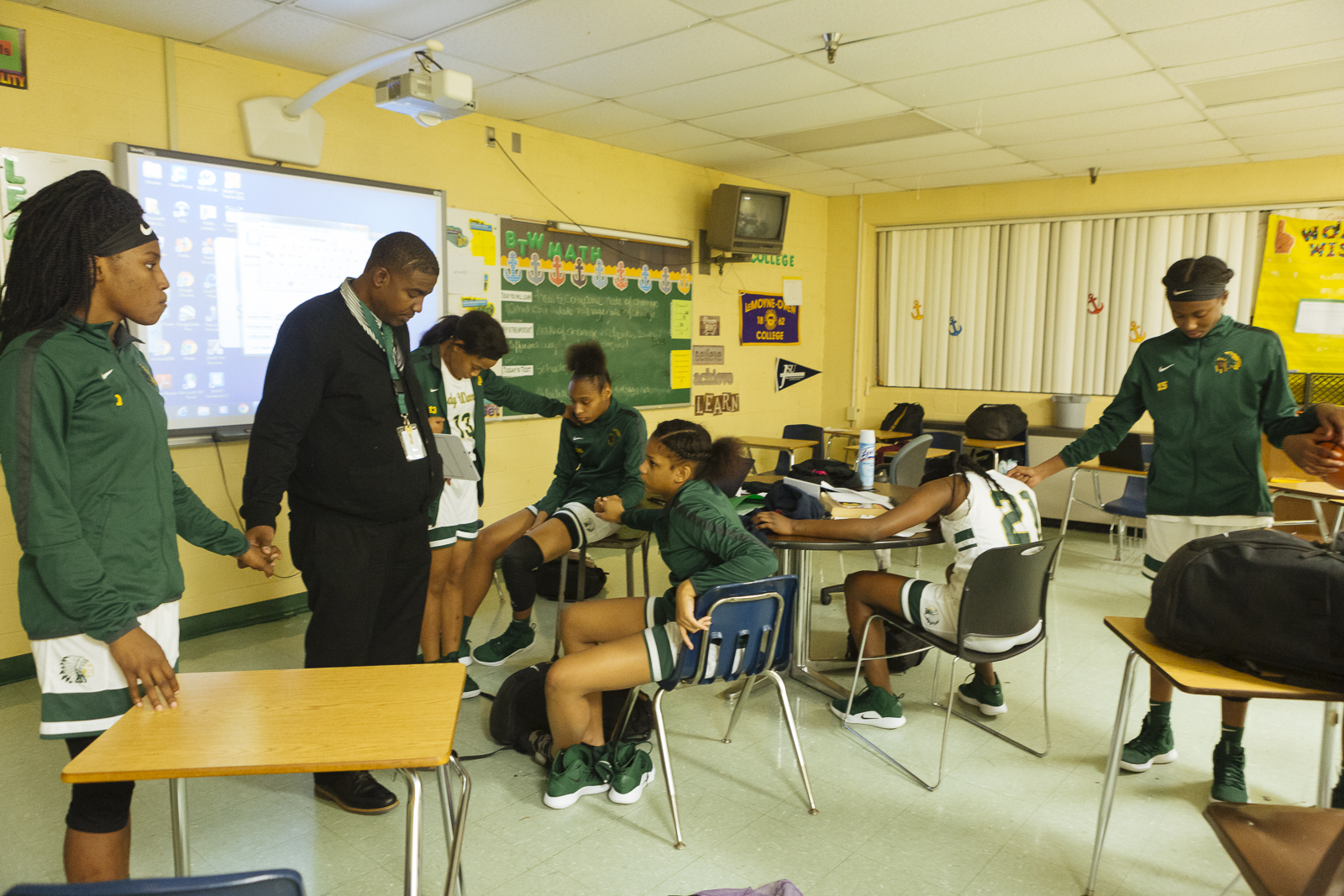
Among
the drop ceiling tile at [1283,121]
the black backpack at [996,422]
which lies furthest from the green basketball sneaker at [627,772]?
the drop ceiling tile at [1283,121]

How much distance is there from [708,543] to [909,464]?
2781 millimetres

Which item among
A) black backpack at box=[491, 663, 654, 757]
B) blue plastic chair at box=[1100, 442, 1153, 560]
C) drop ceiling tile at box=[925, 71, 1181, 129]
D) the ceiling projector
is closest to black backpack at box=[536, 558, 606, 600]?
black backpack at box=[491, 663, 654, 757]

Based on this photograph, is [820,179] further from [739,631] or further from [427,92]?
[739,631]

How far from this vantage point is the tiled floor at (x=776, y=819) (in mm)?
2049

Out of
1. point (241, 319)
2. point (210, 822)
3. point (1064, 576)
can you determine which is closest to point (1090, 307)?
point (1064, 576)

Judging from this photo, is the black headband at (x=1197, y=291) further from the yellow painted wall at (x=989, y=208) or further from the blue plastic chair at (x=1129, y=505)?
the yellow painted wall at (x=989, y=208)

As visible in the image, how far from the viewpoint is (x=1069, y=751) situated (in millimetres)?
2729

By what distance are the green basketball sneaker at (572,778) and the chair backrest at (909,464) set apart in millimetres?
2503

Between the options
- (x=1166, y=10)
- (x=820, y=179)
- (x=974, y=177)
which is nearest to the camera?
(x=1166, y=10)

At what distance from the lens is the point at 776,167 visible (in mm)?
5891

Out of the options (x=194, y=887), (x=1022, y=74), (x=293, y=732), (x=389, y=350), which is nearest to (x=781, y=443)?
(x=1022, y=74)

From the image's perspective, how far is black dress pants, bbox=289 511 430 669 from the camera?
6.97 feet

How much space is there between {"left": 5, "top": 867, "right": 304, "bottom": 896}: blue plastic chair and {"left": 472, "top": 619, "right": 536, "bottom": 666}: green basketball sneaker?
264 centimetres

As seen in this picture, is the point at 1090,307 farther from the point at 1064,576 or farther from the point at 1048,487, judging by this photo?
the point at 1064,576
